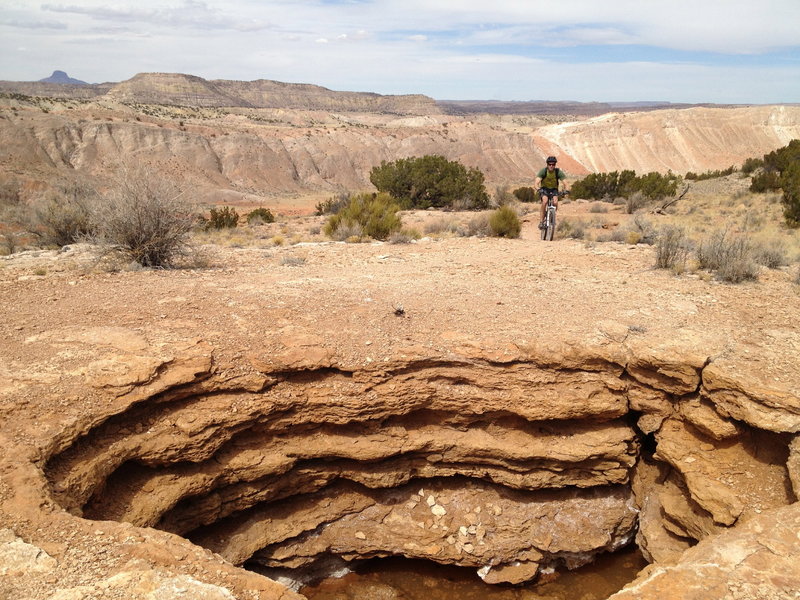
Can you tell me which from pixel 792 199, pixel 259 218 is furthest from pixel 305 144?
pixel 792 199

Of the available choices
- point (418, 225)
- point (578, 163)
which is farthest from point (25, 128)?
point (578, 163)

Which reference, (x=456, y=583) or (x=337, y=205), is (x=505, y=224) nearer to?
(x=456, y=583)

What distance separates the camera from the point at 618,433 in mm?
5340

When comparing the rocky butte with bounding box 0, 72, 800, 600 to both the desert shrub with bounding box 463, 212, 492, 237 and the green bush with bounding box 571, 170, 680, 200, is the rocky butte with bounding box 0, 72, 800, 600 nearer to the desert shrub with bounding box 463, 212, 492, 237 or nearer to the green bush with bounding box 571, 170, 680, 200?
the desert shrub with bounding box 463, 212, 492, 237

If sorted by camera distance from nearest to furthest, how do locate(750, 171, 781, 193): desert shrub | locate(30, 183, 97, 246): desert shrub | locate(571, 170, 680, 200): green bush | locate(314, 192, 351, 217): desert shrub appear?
1. locate(30, 183, 97, 246): desert shrub
2. locate(314, 192, 351, 217): desert shrub
3. locate(750, 171, 781, 193): desert shrub
4. locate(571, 170, 680, 200): green bush

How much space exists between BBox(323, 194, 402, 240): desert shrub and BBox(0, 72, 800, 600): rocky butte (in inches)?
174

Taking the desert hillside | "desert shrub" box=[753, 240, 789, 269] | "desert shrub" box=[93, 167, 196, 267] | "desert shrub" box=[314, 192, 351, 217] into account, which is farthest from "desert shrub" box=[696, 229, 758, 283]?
the desert hillside

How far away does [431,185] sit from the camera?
20.3 metres

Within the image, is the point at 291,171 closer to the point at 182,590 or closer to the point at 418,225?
the point at 418,225

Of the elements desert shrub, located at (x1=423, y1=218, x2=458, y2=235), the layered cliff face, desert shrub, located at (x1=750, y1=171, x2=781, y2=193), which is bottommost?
Result: desert shrub, located at (x1=423, y1=218, x2=458, y2=235)

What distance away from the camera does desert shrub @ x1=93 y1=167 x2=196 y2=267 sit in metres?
6.99

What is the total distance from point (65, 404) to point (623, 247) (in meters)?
7.95

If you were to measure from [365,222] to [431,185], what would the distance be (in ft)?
29.9

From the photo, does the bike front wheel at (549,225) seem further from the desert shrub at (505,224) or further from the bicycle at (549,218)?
the desert shrub at (505,224)
